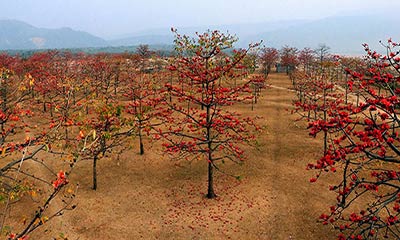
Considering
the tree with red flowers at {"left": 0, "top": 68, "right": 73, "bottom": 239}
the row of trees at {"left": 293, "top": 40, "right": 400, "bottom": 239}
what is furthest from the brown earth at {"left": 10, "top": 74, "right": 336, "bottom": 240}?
the row of trees at {"left": 293, "top": 40, "right": 400, "bottom": 239}

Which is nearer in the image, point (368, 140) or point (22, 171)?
point (368, 140)

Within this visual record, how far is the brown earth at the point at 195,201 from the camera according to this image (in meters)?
18.8

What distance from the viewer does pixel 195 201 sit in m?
22.6

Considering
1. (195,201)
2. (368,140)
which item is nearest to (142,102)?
(195,201)

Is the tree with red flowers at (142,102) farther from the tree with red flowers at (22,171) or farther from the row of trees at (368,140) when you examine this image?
the row of trees at (368,140)

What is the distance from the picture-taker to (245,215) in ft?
67.1

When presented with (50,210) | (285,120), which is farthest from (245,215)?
(285,120)

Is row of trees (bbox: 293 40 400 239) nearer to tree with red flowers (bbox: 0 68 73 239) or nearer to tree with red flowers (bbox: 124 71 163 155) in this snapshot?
tree with red flowers (bbox: 0 68 73 239)

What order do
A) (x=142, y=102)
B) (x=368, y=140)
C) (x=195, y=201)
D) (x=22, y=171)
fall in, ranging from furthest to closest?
(x=142, y=102)
(x=195, y=201)
(x=22, y=171)
(x=368, y=140)

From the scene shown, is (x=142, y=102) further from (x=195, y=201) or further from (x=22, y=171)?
(x=22, y=171)

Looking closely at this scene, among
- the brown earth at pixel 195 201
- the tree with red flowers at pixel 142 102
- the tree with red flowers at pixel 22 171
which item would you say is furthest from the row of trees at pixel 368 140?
the tree with red flowers at pixel 142 102

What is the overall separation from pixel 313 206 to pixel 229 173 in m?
8.29

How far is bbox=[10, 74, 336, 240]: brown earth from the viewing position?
18797 mm

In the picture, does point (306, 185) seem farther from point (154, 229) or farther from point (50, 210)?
point (50, 210)
